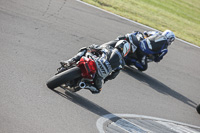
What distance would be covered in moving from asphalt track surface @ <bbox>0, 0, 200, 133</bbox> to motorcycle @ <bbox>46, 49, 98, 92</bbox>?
0.78 feet

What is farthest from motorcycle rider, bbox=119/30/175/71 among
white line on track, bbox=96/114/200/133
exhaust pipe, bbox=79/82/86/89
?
exhaust pipe, bbox=79/82/86/89

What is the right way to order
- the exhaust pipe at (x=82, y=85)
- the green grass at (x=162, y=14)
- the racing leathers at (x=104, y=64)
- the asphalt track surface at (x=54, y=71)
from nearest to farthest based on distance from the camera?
1. the asphalt track surface at (x=54, y=71)
2. the exhaust pipe at (x=82, y=85)
3. the racing leathers at (x=104, y=64)
4. the green grass at (x=162, y=14)

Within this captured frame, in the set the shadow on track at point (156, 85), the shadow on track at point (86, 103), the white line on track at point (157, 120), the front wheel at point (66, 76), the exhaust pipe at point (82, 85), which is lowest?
the shadow on track at point (156, 85)

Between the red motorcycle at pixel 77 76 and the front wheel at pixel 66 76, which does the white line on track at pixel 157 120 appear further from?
the front wheel at pixel 66 76

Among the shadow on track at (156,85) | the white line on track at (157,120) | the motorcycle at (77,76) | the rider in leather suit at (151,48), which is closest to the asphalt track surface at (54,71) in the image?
the shadow on track at (156,85)

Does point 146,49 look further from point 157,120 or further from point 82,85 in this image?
point 82,85

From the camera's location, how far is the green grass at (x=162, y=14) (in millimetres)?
16909

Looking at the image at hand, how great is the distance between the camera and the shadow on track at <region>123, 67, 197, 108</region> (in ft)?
34.0

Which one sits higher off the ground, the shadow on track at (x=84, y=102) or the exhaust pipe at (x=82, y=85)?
the exhaust pipe at (x=82, y=85)

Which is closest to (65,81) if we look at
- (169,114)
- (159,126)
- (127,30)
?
(159,126)

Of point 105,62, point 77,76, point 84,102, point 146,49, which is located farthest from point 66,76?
point 146,49

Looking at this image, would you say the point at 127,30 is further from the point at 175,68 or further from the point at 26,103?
the point at 26,103

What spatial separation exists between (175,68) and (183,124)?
163 inches

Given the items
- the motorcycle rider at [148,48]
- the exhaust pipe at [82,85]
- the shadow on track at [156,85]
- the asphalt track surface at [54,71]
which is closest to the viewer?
the asphalt track surface at [54,71]
